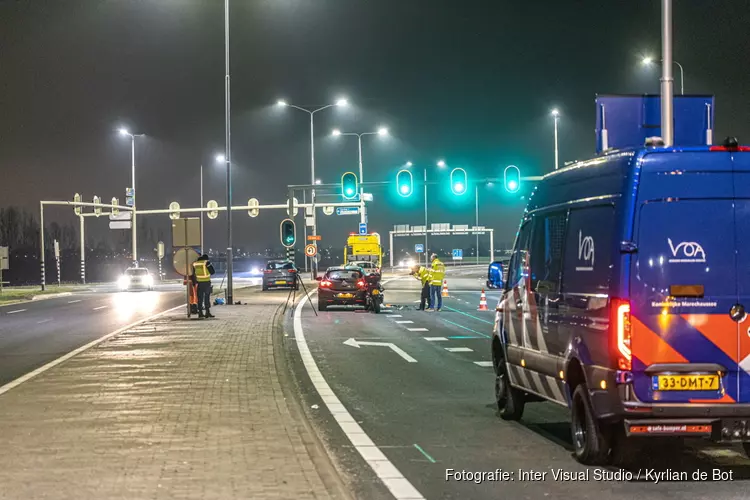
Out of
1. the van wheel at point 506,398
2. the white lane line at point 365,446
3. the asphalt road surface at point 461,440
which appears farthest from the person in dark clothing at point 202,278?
the van wheel at point 506,398

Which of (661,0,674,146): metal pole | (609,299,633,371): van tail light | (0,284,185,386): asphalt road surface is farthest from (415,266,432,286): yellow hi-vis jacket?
(609,299,633,371): van tail light

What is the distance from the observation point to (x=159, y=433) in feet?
30.3

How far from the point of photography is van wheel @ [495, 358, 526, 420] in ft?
34.0

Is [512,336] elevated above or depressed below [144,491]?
above

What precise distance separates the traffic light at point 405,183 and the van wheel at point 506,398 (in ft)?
93.7

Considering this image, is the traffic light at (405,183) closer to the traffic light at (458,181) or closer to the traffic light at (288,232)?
the traffic light at (458,181)

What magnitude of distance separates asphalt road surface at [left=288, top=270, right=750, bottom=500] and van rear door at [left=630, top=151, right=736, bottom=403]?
76 centimetres

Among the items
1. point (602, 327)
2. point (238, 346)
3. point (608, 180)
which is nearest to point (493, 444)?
point (602, 327)

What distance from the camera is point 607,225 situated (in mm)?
7789

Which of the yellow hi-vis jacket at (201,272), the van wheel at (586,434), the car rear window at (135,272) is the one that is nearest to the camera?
the van wheel at (586,434)

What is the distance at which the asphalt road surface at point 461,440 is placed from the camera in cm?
729

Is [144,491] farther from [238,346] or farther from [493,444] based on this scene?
[238,346]

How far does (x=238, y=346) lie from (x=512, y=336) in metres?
9.42

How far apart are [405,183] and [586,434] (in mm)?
31675
